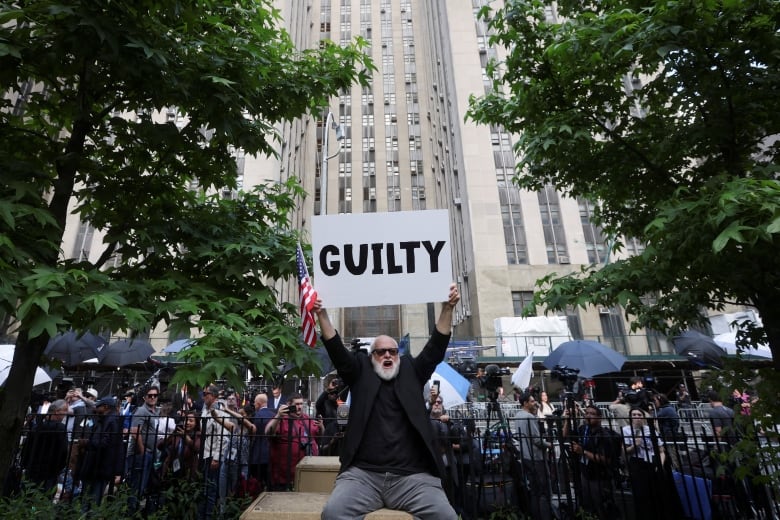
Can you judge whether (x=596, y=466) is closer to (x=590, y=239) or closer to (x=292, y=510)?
(x=292, y=510)

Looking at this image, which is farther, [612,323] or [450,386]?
[612,323]

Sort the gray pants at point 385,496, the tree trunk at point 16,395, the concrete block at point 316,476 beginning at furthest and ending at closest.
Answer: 1. the concrete block at point 316,476
2. the tree trunk at point 16,395
3. the gray pants at point 385,496

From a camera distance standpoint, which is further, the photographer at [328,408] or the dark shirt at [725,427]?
the photographer at [328,408]

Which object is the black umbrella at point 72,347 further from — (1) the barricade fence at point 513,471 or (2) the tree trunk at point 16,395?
(2) the tree trunk at point 16,395

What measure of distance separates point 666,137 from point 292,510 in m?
6.60

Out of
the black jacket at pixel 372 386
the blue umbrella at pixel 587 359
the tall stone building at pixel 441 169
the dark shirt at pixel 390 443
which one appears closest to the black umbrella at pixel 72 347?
the tall stone building at pixel 441 169

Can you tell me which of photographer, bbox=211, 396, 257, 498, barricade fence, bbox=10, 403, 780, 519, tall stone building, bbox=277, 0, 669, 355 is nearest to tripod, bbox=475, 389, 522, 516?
barricade fence, bbox=10, 403, 780, 519

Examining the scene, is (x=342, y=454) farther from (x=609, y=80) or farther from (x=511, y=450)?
(x=609, y=80)

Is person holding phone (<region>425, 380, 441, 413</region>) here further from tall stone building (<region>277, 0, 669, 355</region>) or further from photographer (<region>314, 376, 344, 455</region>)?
tall stone building (<region>277, 0, 669, 355</region>)

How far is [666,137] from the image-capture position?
19.8 feet

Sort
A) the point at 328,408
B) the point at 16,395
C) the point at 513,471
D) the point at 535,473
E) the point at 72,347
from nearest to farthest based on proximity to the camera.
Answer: the point at 16,395
the point at 535,473
the point at 513,471
the point at 328,408
the point at 72,347

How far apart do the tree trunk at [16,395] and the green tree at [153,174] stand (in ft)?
0.05

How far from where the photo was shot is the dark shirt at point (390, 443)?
11.5 ft

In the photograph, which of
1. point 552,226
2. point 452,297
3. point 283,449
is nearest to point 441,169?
point 552,226
